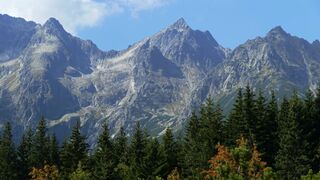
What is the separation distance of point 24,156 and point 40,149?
343cm

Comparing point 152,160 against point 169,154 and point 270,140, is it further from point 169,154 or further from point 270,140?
point 270,140

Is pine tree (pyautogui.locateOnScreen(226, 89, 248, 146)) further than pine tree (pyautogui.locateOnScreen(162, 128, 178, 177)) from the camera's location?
No

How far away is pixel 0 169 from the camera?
105 m

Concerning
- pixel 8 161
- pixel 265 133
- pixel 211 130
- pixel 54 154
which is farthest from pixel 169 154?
pixel 8 161

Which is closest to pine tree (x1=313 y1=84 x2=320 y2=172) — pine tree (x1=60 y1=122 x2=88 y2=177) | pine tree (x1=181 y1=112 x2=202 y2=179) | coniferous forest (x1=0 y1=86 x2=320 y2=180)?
coniferous forest (x1=0 y1=86 x2=320 y2=180)

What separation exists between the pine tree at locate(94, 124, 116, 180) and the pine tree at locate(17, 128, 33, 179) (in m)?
16.8

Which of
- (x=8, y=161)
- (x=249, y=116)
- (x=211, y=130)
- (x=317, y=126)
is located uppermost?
(x=8, y=161)

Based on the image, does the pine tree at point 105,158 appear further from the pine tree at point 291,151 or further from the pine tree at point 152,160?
the pine tree at point 291,151

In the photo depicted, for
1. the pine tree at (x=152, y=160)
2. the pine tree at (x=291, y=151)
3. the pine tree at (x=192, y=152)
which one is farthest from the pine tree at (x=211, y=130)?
the pine tree at (x=291, y=151)

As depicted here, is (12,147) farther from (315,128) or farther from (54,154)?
(315,128)

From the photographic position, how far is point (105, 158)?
91.4 meters

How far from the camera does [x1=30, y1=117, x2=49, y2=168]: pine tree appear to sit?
105 m

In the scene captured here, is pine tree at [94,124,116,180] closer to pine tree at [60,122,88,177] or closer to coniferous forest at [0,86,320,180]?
coniferous forest at [0,86,320,180]

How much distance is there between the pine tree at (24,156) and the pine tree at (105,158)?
16.8m
